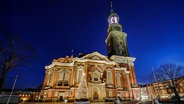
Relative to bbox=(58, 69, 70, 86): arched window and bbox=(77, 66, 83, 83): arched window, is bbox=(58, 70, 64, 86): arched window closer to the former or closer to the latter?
bbox=(58, 69, 70, 86): arched window

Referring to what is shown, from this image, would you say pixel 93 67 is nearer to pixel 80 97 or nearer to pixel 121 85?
pixel 121 85

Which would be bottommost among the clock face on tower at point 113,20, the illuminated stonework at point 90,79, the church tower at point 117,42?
the illuminated stonework at point 90,79

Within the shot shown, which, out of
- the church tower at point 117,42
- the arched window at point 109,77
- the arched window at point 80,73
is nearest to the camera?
the arched window at point 80,73

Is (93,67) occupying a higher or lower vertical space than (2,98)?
higher

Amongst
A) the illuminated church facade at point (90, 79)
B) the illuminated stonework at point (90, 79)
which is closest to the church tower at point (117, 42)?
the illuminated church facade at point (90, 79)

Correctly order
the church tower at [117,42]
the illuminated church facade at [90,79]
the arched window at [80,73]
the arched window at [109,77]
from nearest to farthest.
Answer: the illuminated church facade at [90,79] → the arched window at [80,73] → the arched window at [109,77] → the church tower at [117,42]

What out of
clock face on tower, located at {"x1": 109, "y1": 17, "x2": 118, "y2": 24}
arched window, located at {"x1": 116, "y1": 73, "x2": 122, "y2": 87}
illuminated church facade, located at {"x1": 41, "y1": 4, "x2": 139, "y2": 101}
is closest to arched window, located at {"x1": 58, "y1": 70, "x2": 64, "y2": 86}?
illuminated church facade, located at {"x1": 41, "y1": 4, "x2": 139, "y2": 101}

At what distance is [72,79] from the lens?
34000mm

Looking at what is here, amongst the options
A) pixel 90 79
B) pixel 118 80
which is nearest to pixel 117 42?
pixel 118 80

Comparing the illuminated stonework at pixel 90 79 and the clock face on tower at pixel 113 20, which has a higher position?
the clock face on tower at pixel 113 20

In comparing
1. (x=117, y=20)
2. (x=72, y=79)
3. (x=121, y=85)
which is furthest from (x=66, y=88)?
(x=117, y=20)

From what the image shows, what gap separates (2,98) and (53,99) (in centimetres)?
1798

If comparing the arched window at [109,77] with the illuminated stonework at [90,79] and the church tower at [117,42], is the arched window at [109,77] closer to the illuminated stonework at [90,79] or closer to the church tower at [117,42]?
the illuminated stonework at [90,79]

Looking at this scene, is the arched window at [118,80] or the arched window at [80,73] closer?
the arched window at [80,73]
